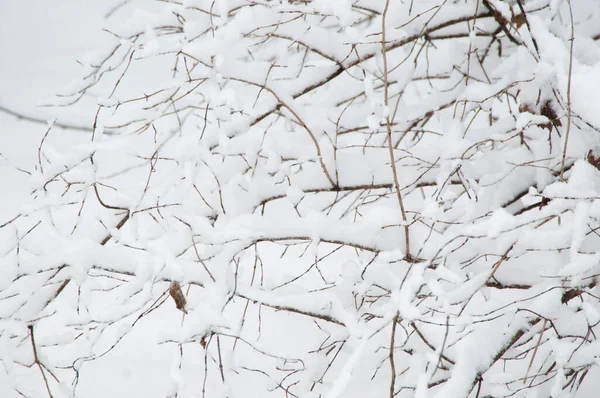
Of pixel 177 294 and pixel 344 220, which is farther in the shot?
pixel 344 220

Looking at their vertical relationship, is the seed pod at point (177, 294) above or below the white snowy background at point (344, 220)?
below

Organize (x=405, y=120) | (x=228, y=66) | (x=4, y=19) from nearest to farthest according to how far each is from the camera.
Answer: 1. (x=228, y=66)
2. (x=405, y=120)
3. (x=4, y=19)

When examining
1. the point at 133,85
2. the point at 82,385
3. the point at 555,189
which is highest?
the point at 133,85

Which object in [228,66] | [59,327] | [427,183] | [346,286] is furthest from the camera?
[59,327]

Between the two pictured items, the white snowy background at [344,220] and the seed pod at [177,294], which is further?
the seed pod at [177,294]

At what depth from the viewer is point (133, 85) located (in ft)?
13.8

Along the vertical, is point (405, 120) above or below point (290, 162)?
above

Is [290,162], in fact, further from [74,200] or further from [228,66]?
[74,200]

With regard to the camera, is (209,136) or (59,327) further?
(59,327)

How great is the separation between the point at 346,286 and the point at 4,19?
13.6 feet

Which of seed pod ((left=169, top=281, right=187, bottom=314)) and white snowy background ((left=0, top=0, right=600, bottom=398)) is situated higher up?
white snowy background ((left=0, top=0, right=600, bottom=398))

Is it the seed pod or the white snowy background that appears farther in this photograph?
the seed pod

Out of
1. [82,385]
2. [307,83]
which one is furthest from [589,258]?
[82,385]

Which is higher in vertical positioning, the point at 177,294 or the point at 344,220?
the point at 344,220
